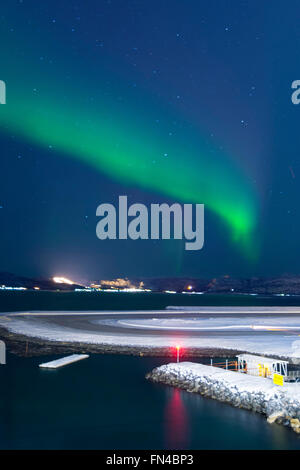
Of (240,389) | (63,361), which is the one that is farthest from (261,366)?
(63,361)

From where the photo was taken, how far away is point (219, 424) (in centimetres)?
2650

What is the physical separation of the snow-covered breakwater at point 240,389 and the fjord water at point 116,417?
2.03 feet

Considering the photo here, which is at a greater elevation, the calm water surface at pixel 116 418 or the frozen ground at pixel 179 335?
the frozen ground at pixel 179 335

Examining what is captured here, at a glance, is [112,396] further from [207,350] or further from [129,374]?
[207,350]

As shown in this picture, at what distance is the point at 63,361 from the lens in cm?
4222

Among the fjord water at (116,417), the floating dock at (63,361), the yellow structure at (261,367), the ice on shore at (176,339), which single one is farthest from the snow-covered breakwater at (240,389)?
the ice on shore at (176,339)

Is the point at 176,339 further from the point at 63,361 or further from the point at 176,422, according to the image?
the point at 176,422

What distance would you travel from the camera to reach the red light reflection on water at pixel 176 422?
79.7 feet

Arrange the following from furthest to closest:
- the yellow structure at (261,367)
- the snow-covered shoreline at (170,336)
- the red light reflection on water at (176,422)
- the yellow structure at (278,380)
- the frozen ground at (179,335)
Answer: the frozen ground at (179,335) → the snow-covered shoreline at (170,336) → the yellow structure at (261,367) → the yellow structure at (278,380) → the red light reflection on water at (176,422)

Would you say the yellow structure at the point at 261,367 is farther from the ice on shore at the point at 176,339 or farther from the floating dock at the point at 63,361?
the floating dock at the point at 63,361

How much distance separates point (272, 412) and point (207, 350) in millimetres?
21459

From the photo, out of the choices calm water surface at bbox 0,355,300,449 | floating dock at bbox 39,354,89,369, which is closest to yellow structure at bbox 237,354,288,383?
calm water surface at bbox 0,355,300,449

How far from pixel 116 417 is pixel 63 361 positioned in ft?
51.0

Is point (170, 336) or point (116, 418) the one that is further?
point (170, 336)
